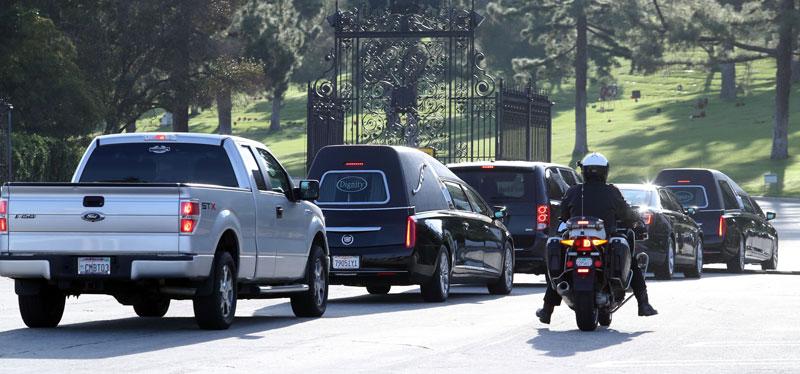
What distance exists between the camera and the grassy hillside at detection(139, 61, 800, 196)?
72938 millimetres

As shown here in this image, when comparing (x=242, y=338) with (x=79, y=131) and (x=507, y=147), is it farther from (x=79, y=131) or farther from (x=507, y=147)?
(x=79, y=131)

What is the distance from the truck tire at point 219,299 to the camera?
49.5 feet

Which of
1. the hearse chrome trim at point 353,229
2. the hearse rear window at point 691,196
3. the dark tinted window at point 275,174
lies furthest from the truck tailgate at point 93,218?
the hearse rear window at point 691,196

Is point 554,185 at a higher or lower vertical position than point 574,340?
higher

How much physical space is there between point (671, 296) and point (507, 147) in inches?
630

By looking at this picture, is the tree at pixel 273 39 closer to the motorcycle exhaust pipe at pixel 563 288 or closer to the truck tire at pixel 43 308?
the truck tire at pixel 43 308

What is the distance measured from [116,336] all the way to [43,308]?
3.50 feet

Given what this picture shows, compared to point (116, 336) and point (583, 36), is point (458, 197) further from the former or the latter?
point (583, 36)

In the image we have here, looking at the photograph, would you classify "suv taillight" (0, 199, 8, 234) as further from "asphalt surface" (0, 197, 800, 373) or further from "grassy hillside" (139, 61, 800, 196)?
"grassy hillside" (139, 61, 800, 196)

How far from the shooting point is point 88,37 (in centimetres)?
5606

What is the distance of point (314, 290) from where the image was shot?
17.5 meters

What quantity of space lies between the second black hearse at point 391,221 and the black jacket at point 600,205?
13.1 ft

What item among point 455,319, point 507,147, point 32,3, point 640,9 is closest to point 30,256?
point 455,319

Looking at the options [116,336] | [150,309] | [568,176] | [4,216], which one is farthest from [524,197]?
[4,216]
